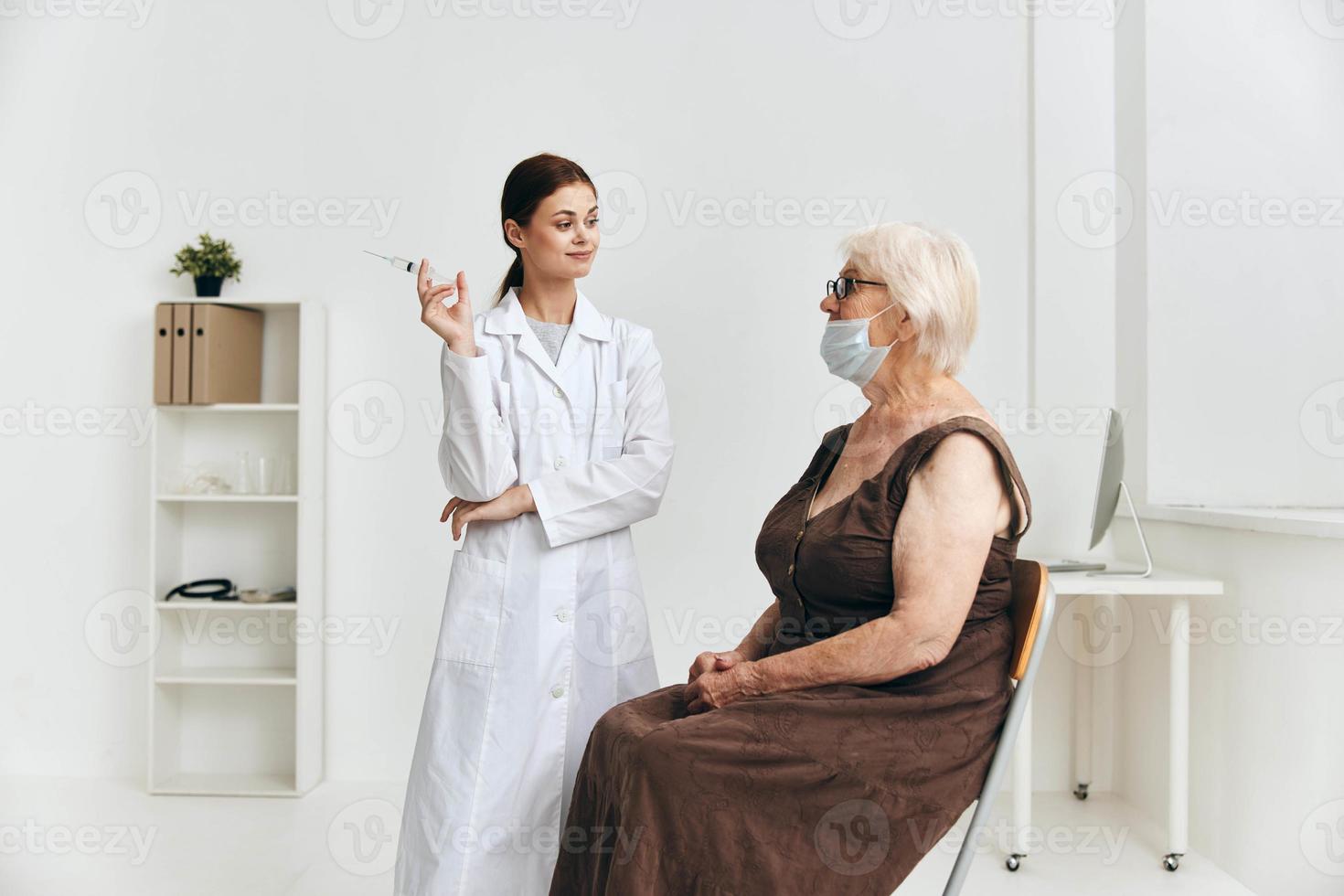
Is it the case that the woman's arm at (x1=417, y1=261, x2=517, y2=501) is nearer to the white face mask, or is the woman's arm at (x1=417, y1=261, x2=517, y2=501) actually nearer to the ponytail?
the ponytail

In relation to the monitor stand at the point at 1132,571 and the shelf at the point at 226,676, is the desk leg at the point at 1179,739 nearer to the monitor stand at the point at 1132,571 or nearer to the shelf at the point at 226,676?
the monitor stand at the point at 1132,571

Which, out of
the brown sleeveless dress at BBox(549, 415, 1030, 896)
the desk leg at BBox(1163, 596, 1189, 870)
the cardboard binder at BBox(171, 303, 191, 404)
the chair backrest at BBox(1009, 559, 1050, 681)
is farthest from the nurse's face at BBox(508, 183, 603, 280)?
the desk leg at BBox(1163, 596, 1189, 870)

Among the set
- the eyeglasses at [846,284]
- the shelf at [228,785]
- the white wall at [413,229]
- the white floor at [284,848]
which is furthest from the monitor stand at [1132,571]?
the shelf at [228,785]

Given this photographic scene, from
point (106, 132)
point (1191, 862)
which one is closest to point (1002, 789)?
point (1191, 862)

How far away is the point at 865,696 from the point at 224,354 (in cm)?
262

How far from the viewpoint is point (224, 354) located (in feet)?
11.2

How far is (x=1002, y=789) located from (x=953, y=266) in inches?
90.3

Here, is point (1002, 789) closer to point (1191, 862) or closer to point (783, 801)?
point (1191, 862)

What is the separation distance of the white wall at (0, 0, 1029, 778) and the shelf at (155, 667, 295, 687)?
177 mm

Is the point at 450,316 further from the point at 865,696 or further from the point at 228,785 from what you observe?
the point at 228,785

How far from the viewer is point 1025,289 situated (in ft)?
11.4

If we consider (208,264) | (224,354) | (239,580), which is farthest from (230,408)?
(239,580)

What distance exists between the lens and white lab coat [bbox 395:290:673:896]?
1989mm

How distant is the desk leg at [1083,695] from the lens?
3.42 m
